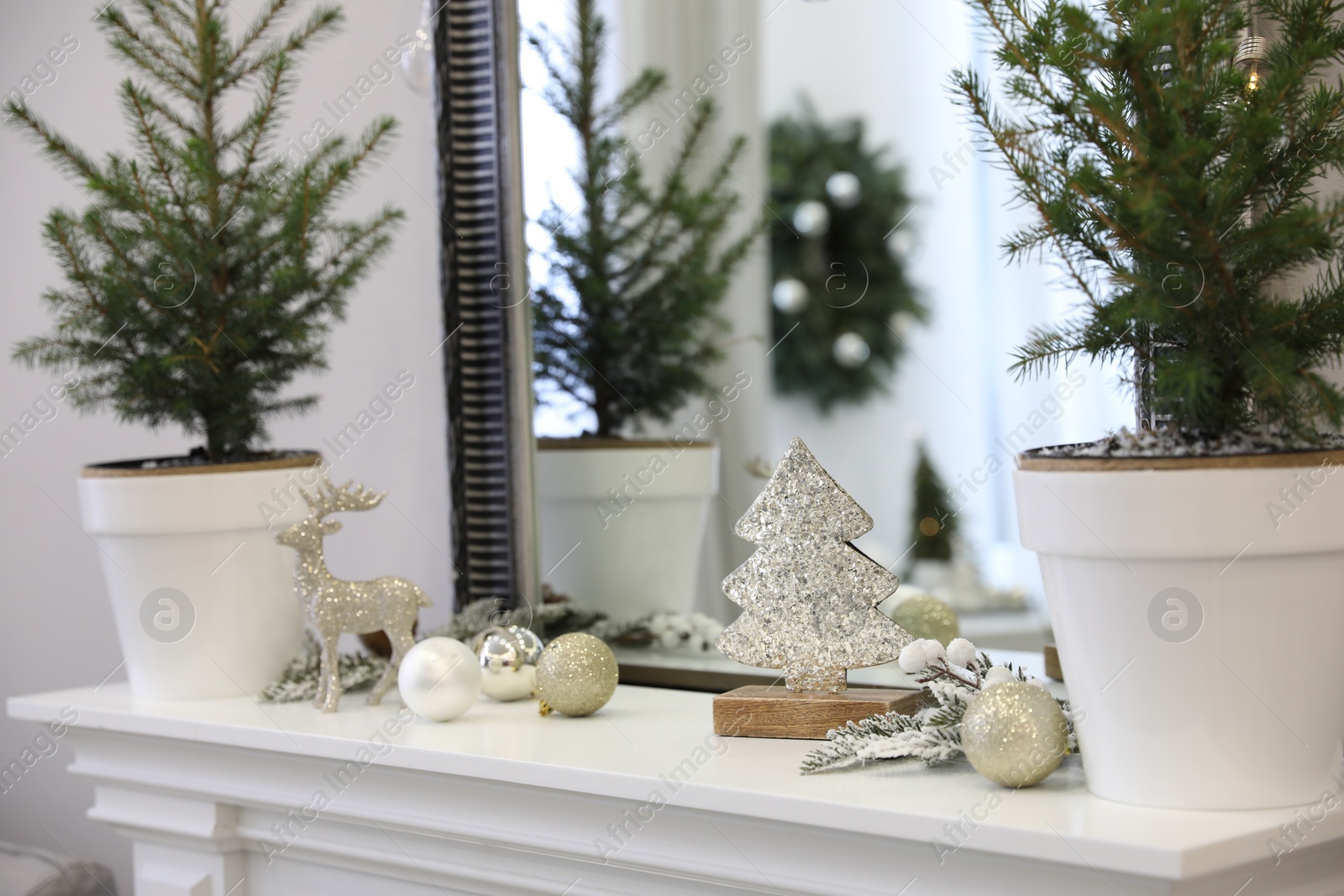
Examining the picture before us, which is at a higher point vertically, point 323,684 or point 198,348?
point 198,348

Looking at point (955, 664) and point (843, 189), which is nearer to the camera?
point (955, 664)

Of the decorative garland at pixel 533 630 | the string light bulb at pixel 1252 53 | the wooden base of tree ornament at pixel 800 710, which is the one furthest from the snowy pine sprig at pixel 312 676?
the string light bulb at pixel 1252 53

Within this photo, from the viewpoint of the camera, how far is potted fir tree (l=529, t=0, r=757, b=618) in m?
1.12

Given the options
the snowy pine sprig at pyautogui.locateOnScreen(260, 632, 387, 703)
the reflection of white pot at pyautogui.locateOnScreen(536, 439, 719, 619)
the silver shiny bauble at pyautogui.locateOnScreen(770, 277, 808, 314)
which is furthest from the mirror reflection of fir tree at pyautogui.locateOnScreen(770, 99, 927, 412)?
the snowy pine sprig at pyautogui.locateOnScreen(260, 632, 387, 703)

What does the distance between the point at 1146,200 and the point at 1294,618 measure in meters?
0.23

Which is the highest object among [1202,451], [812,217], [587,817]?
[812,217]

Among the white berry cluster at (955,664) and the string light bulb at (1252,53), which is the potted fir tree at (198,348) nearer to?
the white berry cluster at (955,664)

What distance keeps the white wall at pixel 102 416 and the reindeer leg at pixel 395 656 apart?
32 cm

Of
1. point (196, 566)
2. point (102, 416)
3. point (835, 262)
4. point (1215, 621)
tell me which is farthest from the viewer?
point (102, 416)

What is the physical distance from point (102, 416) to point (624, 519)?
81 cm

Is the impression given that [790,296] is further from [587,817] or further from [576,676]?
[587,817]

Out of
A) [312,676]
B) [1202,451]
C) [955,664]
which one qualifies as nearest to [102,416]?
[312,676]

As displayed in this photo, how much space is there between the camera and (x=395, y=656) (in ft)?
3.34

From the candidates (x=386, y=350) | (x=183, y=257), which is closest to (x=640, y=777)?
(x=183, y=257)
